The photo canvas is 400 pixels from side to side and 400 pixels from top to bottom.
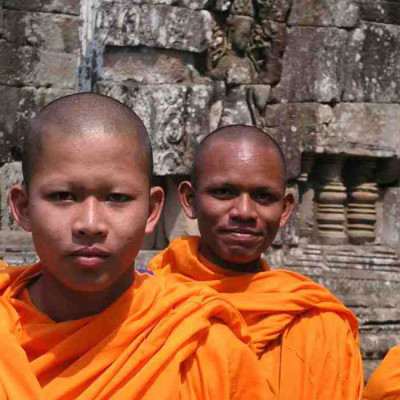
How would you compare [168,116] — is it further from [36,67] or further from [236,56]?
[36,67]

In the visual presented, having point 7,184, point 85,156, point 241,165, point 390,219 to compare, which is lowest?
point 390,219

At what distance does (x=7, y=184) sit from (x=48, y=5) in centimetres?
114

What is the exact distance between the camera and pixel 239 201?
14.4 feet

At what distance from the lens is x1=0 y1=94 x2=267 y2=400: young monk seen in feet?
9.27

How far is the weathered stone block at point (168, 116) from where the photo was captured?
6.76m

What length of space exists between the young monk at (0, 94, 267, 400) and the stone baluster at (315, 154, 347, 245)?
4.86 metres

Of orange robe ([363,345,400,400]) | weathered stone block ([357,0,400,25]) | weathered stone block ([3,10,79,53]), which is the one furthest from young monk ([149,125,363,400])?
weathered stone block ([357,0,400,25])

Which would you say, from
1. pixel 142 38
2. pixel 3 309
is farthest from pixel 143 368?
pixel 142 38

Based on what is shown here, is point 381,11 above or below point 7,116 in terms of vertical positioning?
above

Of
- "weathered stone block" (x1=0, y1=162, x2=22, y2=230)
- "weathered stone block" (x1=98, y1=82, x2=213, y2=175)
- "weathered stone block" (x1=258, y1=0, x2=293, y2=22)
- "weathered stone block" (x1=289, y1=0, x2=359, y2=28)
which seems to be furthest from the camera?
"weathered stone block" (x1=289, y1=0, x2=359, y2=28)

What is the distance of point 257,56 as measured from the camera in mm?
7715

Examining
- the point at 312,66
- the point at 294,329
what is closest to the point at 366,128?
the point at 312,66

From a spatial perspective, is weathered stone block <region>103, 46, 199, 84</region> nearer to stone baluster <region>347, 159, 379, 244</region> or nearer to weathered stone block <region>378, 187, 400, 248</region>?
stone baluster <region>347, 159, 379, 244</region>

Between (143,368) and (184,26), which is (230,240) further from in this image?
(184,26)
